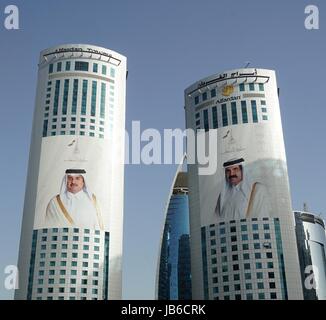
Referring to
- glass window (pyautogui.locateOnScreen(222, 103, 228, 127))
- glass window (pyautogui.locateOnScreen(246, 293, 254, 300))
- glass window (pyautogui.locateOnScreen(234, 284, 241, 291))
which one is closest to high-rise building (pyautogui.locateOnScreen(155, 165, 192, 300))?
glass window (pyautogui.locateOnScreen(222, 103, 228, 127))

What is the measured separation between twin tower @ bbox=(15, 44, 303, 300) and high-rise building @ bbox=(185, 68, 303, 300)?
0.26 metres

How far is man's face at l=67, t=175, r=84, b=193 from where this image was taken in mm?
121562

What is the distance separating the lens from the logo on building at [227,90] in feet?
435

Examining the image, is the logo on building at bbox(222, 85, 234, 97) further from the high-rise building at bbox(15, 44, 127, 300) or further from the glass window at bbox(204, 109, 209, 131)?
the high-rise building at bbox(15, 44, 127, 300)

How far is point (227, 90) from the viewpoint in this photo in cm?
13312

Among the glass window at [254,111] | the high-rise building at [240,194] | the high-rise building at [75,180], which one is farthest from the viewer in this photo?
the glass window at [254,111]

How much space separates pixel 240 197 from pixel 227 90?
1291 inches

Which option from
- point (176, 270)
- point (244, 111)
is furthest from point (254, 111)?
point (176, 270)

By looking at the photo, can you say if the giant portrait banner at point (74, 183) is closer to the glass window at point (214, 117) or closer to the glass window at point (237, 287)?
the glass window at point (214, 117)

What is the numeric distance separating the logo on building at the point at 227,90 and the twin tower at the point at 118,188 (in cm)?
28

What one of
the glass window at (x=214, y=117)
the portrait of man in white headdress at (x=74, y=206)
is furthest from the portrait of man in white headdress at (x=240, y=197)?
the portrait of man in white headdress at (x=74, y=206)

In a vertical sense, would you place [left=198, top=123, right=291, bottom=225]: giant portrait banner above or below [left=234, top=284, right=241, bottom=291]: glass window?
above
